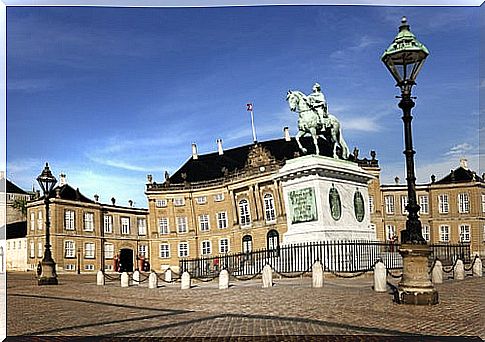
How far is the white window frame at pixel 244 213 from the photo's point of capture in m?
15.0

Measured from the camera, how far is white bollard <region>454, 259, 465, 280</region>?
14768 millimetres

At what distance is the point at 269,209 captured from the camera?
15.2 metres

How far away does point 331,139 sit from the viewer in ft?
51.0

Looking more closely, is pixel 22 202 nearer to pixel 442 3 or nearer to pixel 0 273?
pixel 0 273

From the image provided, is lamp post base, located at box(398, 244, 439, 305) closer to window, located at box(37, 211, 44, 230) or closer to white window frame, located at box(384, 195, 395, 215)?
white window frame, located at box(384, 195, 395, 215)

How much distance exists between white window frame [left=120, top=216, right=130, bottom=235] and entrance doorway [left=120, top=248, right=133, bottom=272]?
0.63m

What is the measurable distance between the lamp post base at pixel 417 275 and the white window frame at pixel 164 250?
6.55 metres

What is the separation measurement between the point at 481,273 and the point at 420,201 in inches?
83.1

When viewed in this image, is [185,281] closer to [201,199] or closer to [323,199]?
[201,199]

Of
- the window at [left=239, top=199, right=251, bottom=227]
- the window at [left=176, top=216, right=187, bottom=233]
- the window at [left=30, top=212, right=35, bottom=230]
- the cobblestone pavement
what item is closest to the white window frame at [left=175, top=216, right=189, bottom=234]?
the window at [left=176, top=216, right=187, bottom=233]

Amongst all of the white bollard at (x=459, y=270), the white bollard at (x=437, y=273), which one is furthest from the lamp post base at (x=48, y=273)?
the white bollard at (x=459, y=270)

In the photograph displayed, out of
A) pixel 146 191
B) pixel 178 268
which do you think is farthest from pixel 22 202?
pixel 178 268

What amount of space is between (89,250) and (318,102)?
6307 millimetres

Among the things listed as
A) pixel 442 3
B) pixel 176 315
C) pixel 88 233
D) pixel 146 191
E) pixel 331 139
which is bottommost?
pixel 176 315
